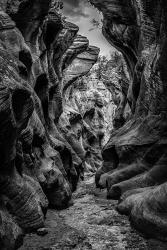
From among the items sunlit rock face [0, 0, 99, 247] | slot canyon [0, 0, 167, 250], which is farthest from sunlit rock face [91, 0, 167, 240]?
sunlit rock face [0, 0, 99, 247]

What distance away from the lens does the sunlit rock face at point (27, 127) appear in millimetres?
13570

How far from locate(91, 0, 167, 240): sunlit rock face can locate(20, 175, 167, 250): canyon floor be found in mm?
705

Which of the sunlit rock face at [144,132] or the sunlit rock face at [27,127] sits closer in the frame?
the sunlit rock face at [27,127]

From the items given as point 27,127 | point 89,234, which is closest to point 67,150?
point 27,127

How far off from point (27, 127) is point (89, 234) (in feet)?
27.5

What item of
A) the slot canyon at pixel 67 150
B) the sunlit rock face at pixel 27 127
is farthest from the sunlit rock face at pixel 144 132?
the sunlit rock face at pixel 27 127

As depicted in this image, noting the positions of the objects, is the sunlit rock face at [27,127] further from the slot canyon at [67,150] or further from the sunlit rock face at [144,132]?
the sunlit rock face at [144,132]

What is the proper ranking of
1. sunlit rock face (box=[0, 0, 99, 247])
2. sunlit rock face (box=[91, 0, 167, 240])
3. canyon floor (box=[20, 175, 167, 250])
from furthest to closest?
sunlit rock face (box=[91, 0, 167, 240]) < canyon floor (box=[20, 175, 167, 250]) < sunlit rock face (box=[0, 0, 99, 247])

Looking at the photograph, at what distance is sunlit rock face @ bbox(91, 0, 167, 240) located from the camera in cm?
1559

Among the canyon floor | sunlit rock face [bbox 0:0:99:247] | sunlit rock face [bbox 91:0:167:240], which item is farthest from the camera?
sunlit rock face [bbox 91:0:167:240]

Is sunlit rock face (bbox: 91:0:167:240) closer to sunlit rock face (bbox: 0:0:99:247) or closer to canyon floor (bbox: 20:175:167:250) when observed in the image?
canyon floor (bbox: 20:175:167:250)

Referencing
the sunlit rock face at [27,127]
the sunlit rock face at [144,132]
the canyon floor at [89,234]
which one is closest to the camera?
the sunlit rock face at [27,127]

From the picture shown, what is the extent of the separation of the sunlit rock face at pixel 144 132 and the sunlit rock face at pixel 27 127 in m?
5.42

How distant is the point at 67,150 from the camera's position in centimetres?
3556
